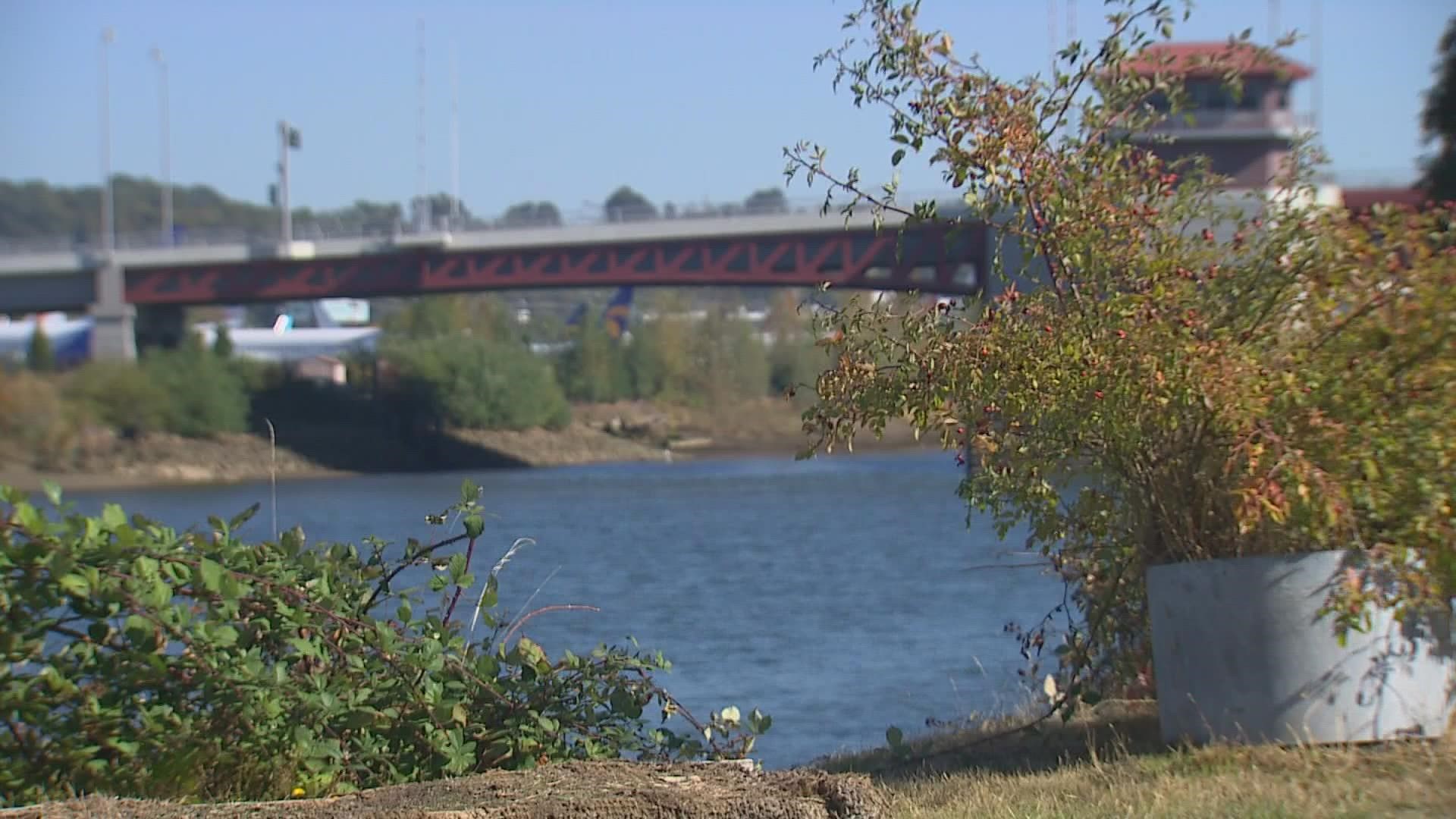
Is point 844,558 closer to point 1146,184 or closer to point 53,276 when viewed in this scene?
point 1146,184

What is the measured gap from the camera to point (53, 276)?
6209 centimetres

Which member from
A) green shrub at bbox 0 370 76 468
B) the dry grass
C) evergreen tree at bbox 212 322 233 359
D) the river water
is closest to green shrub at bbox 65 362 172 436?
green shrub at bbox 0 370 76 468

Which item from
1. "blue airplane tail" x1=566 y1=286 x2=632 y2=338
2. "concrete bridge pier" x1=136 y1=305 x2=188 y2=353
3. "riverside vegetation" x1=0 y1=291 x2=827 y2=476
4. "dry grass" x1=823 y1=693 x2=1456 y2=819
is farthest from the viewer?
"blue airplane tail" x1=566 y1=286 x2=632 y2=338

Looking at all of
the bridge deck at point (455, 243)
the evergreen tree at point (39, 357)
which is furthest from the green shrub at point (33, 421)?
the bridge deck at point (455, 243)

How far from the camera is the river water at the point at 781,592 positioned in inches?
493

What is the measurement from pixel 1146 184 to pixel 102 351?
51.9 metres

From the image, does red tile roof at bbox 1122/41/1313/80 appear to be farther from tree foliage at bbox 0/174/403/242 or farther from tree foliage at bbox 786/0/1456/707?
tree foliage at bbox 0/174/403/242

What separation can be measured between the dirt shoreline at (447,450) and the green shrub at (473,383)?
849 millimetres

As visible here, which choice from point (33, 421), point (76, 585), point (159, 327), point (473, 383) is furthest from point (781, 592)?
point (159, 327)

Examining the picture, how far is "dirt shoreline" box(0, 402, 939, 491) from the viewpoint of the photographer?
49.3 m

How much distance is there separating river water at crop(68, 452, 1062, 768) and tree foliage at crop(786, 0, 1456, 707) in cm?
191

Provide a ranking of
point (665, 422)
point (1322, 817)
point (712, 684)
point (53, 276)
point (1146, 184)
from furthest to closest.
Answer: point (665, 422), point (53, 276), point (712, 684), point (1146, 184), point (1322, 817)

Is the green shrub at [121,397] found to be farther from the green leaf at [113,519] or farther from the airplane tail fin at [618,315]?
the airplane tail fin at [618,315]

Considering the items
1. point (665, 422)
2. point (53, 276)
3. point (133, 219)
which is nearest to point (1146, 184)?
point (53, 276)
